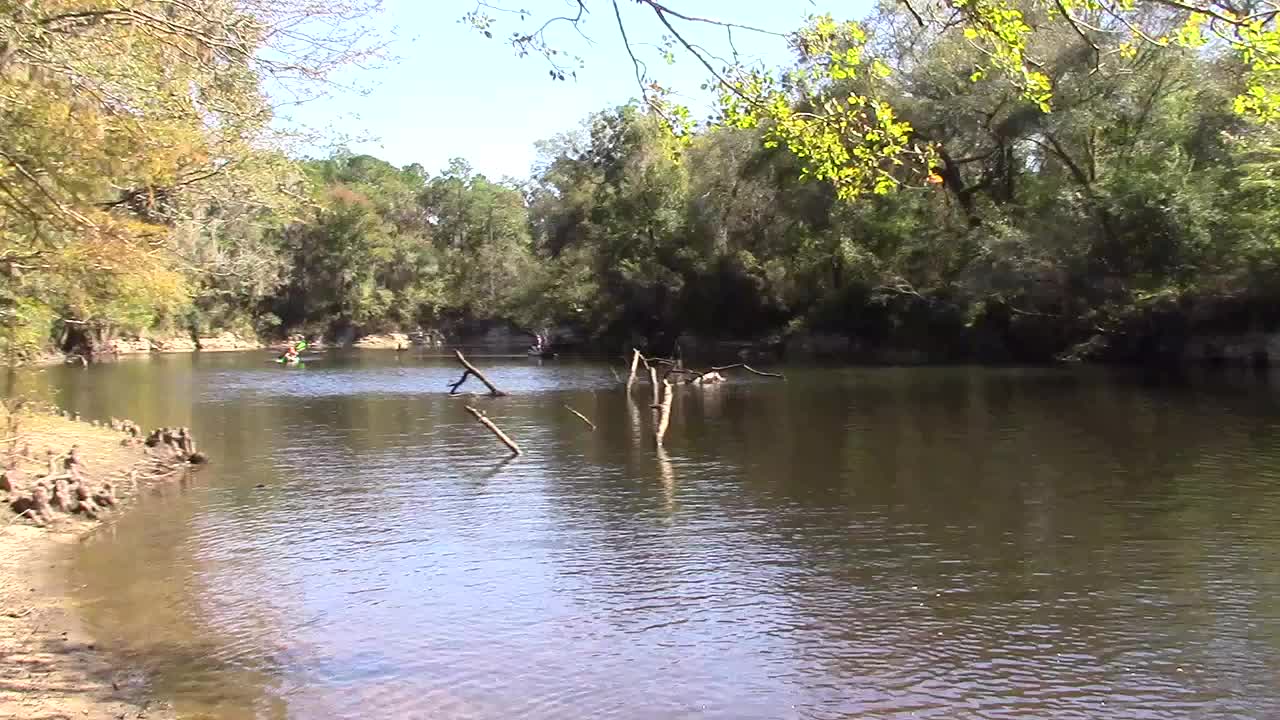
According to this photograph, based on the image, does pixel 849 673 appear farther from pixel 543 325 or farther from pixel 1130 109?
pixel 543 325

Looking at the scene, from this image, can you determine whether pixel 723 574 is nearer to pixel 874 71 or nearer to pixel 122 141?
pixel 874 71

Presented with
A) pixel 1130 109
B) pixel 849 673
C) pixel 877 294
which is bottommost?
pixel 849 673

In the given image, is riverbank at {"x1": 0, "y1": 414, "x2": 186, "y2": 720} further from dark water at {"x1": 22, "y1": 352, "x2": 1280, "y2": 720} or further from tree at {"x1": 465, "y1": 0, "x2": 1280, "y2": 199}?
tree at {"x1": 465, "y1": 0, "x2": 1280, "y2": 199}

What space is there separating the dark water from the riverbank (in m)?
0.31

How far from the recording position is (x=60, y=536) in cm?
1495

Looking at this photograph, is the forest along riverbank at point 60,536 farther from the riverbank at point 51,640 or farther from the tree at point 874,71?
the tree at point 874,71

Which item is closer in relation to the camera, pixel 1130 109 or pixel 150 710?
pixel 150 710

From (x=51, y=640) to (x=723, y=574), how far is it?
7282 millimetres

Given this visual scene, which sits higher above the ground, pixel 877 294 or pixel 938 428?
pixel 877 294

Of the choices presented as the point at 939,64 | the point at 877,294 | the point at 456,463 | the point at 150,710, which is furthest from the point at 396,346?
the point at 150,710

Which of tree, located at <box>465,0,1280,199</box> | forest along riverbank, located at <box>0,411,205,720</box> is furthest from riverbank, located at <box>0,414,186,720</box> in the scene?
tree, located at <box>465,0,1280,199</box>

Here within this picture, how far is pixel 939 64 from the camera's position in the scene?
44969 mm

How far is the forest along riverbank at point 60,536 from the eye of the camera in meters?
8.57

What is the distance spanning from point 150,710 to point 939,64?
141 ft
